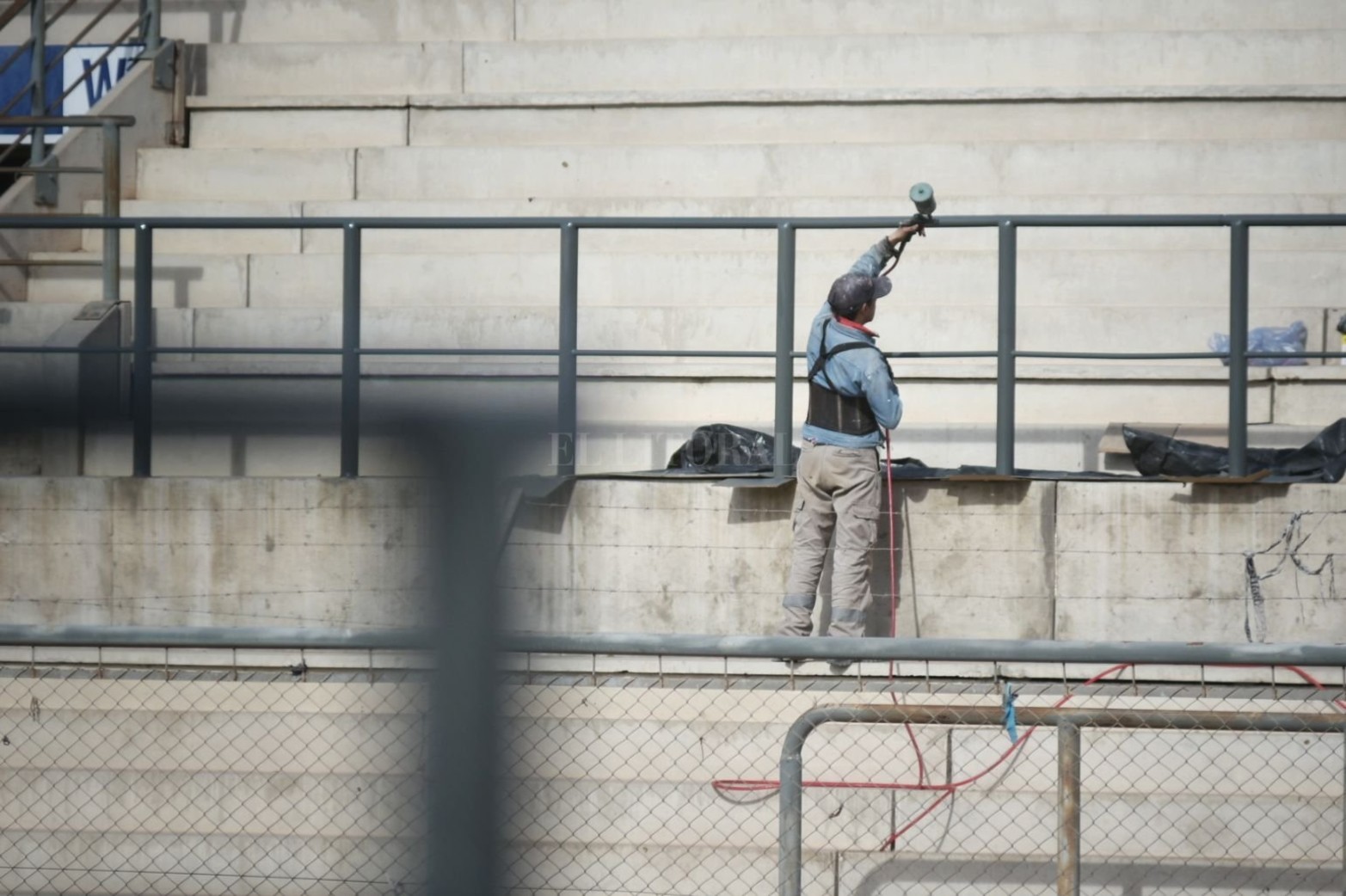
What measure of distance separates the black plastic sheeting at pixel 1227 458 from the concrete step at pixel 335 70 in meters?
6.12

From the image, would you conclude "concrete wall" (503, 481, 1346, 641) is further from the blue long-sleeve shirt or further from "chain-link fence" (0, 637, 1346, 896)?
the blue long-sleeve shirt

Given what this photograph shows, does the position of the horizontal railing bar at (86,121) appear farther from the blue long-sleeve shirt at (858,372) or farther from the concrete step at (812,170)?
the blue long-sleeve shirt at (858,372)

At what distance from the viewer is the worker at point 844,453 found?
6.68 meters

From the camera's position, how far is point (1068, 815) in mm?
4785

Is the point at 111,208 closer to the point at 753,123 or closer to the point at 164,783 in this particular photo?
the point at 753,123

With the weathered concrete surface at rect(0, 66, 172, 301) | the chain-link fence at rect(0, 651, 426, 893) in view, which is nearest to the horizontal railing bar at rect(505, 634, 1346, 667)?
the chain-link fence at rect(0, 651, 426, 893)

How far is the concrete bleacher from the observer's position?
898 cm

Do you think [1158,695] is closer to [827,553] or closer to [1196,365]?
[827,553]

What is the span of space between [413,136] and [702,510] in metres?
4.96

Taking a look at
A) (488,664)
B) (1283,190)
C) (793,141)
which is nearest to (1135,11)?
(1283,190)

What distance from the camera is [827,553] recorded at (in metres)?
7.36

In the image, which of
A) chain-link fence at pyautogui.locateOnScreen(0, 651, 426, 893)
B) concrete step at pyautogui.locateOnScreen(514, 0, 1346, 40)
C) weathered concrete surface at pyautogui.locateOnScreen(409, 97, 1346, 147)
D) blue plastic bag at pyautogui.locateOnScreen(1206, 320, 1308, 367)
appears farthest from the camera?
concrete step at pyautogui.locateOnScreen(514, 0, 1346, 40)

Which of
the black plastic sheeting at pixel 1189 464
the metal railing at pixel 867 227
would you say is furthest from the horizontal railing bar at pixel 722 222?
the black plastic sheeting at pixel 1189 464

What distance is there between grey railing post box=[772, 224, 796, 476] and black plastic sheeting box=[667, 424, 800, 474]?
52 cm
